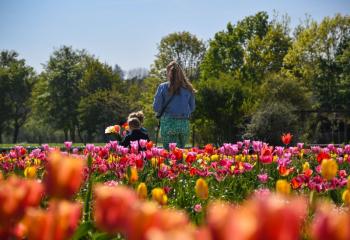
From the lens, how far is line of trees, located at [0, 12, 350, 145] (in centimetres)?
2897

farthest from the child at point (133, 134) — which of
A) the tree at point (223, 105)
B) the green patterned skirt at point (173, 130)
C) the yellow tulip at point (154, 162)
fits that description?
the tree at point (223, 105)

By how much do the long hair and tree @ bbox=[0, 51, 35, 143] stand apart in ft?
180

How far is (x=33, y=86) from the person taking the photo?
66.2m

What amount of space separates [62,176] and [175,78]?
30.2ft

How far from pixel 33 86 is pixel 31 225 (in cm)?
6787

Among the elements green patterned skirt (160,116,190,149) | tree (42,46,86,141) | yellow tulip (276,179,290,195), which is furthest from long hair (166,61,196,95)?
tree (42,46,86,141)

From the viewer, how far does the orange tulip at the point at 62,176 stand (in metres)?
0.86

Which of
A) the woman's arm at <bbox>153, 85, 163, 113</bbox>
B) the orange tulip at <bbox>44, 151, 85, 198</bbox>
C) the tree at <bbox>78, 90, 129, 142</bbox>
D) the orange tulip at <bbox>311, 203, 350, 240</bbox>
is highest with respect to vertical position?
the tree at <bbox>78, 90, 129, 142</bbox>

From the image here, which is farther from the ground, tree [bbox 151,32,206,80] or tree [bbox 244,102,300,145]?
tree [bbox 151,32,206,80]

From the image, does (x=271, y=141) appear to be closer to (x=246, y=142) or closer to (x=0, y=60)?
(x=246, y=142)

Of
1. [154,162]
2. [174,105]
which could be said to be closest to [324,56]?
[174,105]

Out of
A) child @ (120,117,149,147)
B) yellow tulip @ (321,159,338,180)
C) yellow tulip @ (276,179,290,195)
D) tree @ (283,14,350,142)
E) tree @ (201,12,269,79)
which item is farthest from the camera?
tree @ (201,12,269,79)

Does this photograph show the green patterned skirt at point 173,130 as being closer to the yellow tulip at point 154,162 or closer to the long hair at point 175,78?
the long hair at point 175,78

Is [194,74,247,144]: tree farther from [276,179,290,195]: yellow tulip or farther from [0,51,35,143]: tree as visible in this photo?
[0,51,35,143]: tree
